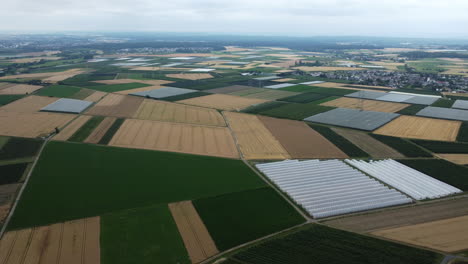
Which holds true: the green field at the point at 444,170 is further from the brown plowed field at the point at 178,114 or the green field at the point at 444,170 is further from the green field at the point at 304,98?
the green field at the point at 304,98

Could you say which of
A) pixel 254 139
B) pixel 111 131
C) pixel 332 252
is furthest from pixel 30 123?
pixel 332 252

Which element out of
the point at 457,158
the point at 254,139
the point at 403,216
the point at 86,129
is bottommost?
the point at 403,216

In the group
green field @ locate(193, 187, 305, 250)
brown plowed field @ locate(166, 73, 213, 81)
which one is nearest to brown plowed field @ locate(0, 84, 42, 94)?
brown plowed field @ locate(166, 73, 213, 81)

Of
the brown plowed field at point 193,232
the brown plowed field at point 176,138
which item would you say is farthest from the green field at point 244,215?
the brown plowed field at point 176,138

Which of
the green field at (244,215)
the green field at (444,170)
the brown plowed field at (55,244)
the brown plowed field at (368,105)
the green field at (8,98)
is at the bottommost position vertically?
the brown plowed field at (55,244)

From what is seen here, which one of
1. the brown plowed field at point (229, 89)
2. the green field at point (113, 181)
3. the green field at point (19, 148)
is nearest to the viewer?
the green field at point (113, 181)

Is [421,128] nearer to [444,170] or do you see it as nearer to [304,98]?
[444,170]

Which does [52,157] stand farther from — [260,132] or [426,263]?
[426,263]
